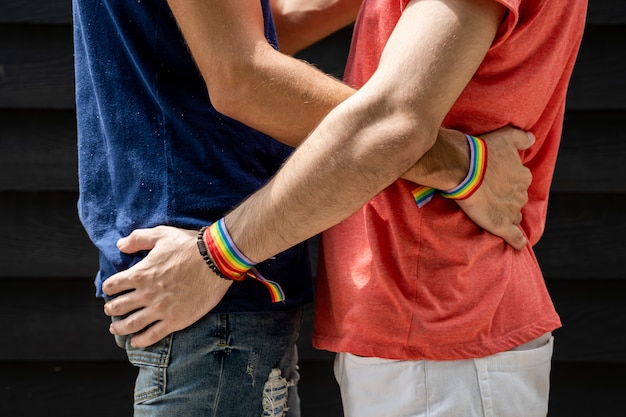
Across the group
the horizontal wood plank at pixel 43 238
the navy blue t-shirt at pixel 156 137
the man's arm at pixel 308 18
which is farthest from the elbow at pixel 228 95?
the horizontal wood plank at pixel 43 238

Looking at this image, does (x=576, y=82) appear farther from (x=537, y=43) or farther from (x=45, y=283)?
(x=45, y=283)

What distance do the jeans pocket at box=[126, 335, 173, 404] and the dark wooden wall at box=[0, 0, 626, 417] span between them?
3.04 ft

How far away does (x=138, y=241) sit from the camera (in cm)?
113

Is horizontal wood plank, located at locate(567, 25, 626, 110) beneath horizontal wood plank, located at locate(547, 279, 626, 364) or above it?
above

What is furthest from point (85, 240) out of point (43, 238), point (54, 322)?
point (54, 322)

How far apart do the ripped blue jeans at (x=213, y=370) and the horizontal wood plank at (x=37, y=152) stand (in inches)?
37.6

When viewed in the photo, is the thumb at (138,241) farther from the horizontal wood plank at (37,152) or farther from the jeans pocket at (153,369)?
the horizontal wood plank at (37,152)

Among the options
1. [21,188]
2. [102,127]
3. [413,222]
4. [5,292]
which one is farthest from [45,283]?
[413,222]

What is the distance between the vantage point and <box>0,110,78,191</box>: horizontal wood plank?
2.01m

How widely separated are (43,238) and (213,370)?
108cm

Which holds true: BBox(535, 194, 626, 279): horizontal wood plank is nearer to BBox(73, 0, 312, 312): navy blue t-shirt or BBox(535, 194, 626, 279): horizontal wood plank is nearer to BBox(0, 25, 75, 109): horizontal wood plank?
BBox(73, 0, 312, 312): navy blue t-shirt

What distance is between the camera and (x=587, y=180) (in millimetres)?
2000

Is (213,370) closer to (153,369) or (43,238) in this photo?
(153,369)

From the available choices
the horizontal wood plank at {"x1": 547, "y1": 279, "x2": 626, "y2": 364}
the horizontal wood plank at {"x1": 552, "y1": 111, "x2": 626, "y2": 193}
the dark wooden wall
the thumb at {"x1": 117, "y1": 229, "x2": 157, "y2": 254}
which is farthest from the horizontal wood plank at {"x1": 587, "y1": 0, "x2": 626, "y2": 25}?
the thumb at {"x1": 117, "y1": 229, "x2": 157, "y2": 254}
